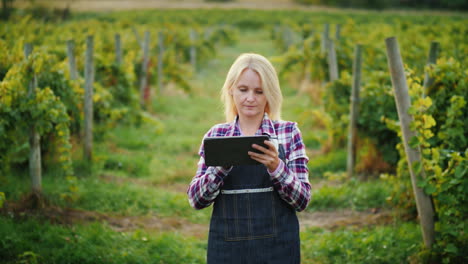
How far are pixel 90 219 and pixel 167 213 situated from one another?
38.2 inches

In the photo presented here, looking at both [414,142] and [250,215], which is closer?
[250,215]

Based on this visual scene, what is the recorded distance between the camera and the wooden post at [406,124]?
422 cm

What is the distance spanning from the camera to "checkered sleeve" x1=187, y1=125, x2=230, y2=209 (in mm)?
2463

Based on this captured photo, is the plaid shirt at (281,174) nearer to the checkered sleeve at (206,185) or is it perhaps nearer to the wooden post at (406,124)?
the checkered sleeve at (206,185)

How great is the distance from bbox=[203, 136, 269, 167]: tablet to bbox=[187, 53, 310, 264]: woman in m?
0.12

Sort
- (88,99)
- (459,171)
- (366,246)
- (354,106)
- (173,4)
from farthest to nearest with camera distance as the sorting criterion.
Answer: (173,4) < (88,99) < (354,106) < (366,246) < (459,171)

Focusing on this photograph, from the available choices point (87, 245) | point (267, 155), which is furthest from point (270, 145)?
point (87, 245)

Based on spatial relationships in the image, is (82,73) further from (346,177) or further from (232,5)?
(232,5)

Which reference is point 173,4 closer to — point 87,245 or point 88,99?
point 88,99

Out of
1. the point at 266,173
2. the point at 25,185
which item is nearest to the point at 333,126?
the point at 25,185

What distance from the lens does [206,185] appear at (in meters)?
2.48

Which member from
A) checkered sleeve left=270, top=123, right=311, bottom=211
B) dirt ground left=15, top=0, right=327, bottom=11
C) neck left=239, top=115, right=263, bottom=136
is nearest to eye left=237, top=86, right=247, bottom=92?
neck left=239, top=115, right=263, bottom=136

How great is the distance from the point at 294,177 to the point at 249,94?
469 millimetres

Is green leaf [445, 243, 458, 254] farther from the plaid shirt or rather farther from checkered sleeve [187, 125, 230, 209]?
checkered sleeve [187, 125, 230, 209]
